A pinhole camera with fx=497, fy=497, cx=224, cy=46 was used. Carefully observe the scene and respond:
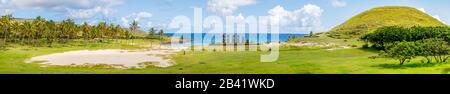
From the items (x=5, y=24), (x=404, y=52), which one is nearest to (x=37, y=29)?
(x=5, y=24)

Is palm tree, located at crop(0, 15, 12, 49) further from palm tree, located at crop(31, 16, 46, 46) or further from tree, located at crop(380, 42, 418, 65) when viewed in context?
tree, located at crop(380, 42, 418, 65)

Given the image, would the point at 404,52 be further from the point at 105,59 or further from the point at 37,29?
the point at 37,29

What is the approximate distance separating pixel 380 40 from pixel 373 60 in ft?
146

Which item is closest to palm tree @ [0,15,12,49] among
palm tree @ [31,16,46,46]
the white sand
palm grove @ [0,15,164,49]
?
palm grove @ [0,15,164,49]

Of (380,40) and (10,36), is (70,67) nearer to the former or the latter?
(380,40)

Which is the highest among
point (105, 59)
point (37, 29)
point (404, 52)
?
point (37, 29)

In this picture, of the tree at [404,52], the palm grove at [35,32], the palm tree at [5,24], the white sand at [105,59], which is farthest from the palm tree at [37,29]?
the tree at [404,52]

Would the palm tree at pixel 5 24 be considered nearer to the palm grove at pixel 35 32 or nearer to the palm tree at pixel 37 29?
the palm grove at pixel 35 32

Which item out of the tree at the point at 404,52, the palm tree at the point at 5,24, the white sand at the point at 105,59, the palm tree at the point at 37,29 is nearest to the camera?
the tree at the point at 404,52

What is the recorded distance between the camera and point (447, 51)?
74938mm

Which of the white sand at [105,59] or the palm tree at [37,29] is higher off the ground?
the palm tree at [37,29]

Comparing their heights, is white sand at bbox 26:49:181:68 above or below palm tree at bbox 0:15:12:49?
below
